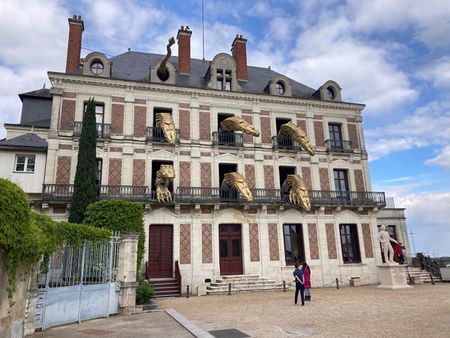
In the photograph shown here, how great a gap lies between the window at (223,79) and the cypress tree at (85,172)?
7.66 m

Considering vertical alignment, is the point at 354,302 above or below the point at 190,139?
below

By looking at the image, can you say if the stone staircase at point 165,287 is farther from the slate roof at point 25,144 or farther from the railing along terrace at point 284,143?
the railing along terrace at point 284,143

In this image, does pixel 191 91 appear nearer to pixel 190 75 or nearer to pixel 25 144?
pixel 190 75

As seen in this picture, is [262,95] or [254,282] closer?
[254,282]

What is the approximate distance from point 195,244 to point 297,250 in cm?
598

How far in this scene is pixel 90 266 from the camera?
956 centimetres

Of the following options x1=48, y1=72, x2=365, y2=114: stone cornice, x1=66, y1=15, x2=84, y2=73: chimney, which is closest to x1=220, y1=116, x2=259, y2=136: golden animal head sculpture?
x1=48, y1=72, x2=365, y2=114: stone cornice

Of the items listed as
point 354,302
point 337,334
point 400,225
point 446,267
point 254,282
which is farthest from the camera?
point 400,225

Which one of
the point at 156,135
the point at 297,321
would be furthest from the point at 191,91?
the point at 297,321

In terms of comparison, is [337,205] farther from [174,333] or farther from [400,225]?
[174,333]

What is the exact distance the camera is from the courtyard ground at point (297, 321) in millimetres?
Result: 7019

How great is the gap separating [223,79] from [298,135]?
226 inches

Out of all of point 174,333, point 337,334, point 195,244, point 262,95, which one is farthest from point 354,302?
point 262,95

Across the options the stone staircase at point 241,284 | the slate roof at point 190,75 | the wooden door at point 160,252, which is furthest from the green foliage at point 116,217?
the slate roof at point 190,75
